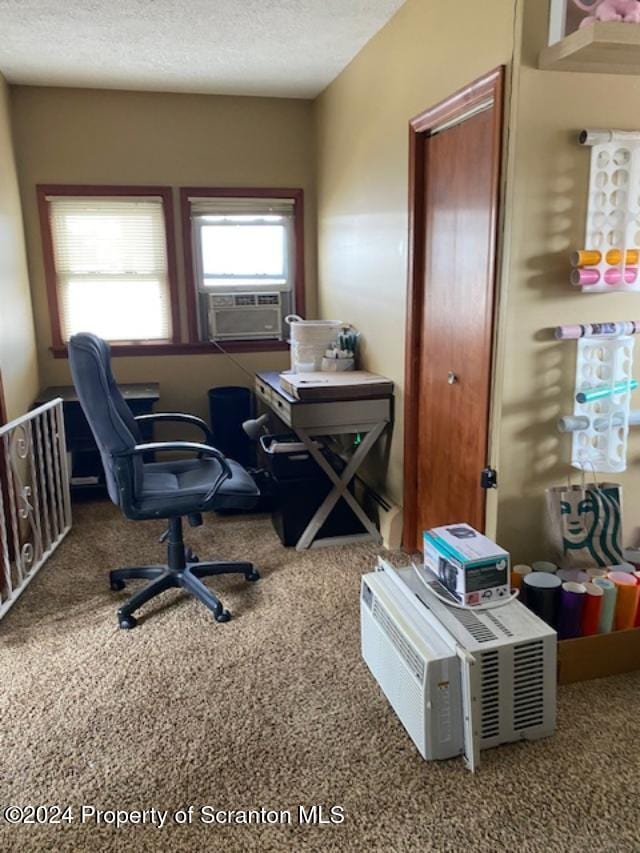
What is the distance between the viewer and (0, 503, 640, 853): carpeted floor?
5.23 feet

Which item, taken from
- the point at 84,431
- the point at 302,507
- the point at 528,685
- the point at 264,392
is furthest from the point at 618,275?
the point at 84,431

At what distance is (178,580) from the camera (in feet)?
9.05

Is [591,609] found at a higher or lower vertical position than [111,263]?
lower

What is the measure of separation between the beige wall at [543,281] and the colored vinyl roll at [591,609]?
1.09ft

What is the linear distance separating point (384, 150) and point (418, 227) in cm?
56

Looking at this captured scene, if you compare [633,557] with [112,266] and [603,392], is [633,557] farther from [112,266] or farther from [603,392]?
[112,266]

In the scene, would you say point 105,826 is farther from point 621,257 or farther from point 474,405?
point 621,257

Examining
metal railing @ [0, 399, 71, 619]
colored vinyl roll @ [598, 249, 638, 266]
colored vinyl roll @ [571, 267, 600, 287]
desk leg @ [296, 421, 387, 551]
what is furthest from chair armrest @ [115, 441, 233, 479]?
colored vinyl roll @ [598, 249, 638, 266]

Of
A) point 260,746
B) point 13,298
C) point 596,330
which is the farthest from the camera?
point 13,298

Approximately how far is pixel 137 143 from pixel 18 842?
12.6ft

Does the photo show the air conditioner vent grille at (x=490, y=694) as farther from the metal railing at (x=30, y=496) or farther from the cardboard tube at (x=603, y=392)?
the metal railing at (x=30, y=496)

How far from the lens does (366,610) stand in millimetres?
2197

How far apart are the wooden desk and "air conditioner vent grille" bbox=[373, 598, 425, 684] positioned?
46.8 inches

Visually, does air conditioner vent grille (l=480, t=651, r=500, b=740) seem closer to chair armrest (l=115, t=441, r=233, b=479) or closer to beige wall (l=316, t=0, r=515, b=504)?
chair armrest (l=115, t=441, r=233, b=479)
